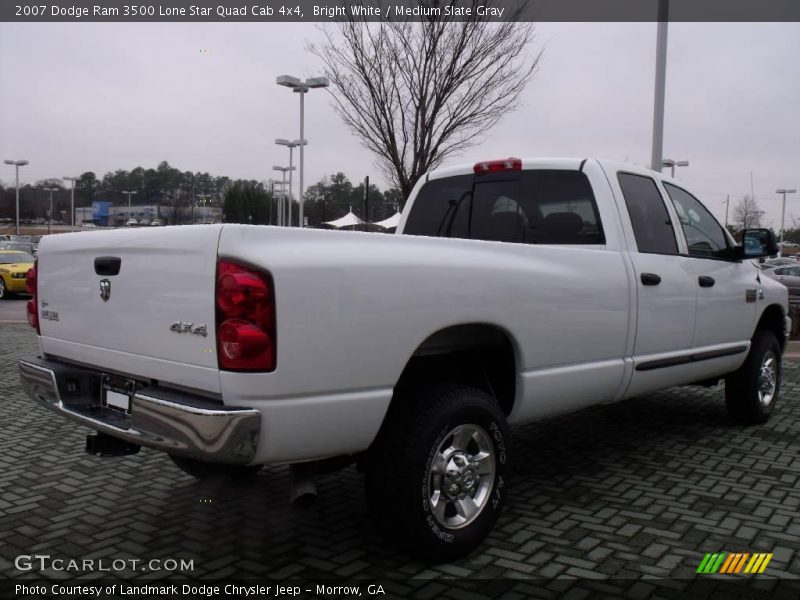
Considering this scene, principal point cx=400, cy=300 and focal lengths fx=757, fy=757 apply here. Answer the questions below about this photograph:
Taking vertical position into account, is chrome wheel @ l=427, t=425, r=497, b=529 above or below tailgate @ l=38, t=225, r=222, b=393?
below

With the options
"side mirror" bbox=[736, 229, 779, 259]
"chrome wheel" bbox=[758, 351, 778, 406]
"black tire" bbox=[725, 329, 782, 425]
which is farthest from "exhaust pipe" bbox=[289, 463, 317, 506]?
"chrome wheel" bbox=[758, 351, 778, 406]

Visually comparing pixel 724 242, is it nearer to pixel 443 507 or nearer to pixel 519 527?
pixel 519 527

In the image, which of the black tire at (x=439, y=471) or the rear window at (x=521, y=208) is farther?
the rear window at (x=521, y=208)

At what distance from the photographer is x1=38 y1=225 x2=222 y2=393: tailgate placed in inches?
113

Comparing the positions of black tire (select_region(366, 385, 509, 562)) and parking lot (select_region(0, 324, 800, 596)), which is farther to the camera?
parking lot (select_region(0, 324, 800, 596))

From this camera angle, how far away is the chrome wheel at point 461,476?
11.1ft

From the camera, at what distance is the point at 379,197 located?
187ft

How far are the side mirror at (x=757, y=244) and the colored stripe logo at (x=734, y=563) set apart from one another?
2646 millimetres

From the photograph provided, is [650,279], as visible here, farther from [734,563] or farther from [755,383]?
[755,383]

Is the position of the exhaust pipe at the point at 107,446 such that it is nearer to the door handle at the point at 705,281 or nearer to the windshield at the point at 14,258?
the door handle at the point at 705,281

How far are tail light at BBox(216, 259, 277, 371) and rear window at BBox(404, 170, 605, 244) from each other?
7.98 feet

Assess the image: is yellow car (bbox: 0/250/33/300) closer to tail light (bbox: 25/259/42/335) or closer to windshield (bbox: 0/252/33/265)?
windshield (bbox: 0/252/33/265)

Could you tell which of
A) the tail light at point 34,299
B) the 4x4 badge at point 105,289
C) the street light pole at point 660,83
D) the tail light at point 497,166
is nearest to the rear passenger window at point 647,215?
the tail light at point 497,166

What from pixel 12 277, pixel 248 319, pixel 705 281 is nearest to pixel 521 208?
pixel 705 281
